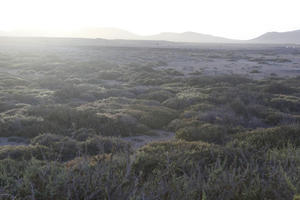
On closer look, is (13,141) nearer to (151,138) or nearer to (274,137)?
(151,138)

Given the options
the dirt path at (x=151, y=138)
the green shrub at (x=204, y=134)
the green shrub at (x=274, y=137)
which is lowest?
the dirt path at (x=151, y=138)

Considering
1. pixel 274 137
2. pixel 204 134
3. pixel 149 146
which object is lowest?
pixel 204 134

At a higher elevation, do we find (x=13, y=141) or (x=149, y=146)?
(x=149, y=146)

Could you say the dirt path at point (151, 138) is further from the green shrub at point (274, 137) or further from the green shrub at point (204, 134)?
the green shrub at point (274, 137)

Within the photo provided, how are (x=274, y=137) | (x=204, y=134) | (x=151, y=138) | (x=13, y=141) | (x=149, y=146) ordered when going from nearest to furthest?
(x=149, y=146), (x=274, y=137), (x=204, y=134), (x=13, y=141), (x=151, y=138)

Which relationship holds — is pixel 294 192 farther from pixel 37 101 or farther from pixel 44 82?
pixel 44 82

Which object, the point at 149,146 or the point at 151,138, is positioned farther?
the point at 151,138

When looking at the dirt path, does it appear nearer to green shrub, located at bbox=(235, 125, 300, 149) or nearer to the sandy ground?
green shrub, located at bbox=(235, 125, 300, 149)

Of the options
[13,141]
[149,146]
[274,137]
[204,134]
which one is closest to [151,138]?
[204,134]

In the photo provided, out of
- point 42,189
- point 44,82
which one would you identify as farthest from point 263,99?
point 44,82

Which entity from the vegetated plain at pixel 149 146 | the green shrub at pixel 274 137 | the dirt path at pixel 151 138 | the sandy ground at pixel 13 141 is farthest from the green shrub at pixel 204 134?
the sandy ground at pixel 13 141

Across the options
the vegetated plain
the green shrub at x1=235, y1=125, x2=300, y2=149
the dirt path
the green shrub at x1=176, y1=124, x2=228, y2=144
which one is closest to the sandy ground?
the vegetated plain

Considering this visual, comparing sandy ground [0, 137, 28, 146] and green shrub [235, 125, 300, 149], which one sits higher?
green shrub [235, 125, 300, 149]

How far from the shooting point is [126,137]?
30.8ft
